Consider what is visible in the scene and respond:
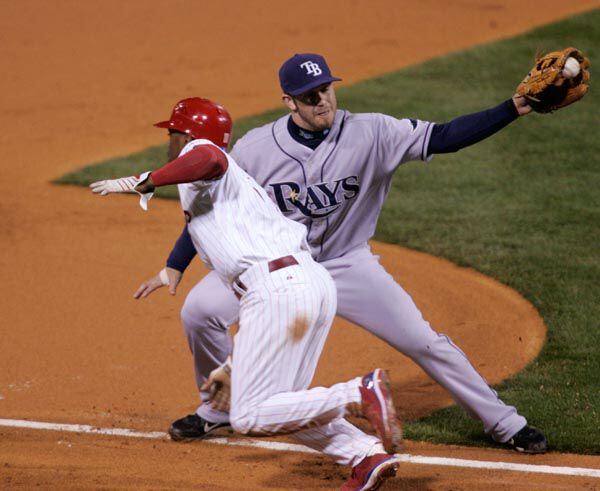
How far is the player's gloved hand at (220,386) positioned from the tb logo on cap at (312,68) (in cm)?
139

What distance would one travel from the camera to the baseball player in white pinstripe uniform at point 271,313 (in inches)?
183

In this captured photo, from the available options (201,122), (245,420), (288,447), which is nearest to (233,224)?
(201,122)

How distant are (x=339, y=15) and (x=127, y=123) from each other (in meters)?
5.02

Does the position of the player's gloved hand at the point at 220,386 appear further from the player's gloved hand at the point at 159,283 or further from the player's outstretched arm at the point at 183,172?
the player's outstretched arm at the point at 183,172

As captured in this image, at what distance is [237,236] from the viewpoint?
479 centimetres

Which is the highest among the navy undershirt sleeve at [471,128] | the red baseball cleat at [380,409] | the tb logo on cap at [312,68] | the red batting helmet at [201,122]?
the tb logo on cap at [312,68]

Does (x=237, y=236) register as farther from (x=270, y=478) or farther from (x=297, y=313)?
(x=270, y=478)

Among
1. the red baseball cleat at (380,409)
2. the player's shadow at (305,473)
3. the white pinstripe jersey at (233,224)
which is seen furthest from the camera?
the player's shadow at (305,473)

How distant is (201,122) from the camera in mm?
5074

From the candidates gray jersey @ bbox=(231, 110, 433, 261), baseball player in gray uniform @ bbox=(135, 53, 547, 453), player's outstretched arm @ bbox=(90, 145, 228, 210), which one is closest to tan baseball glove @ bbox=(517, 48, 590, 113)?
baseball player in gray uniform @ bbox=(135, 53, 547, 453)

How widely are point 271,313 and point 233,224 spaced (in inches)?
16.3

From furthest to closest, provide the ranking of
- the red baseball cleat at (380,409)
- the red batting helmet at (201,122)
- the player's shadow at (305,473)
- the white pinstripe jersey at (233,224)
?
the player's shadow at (305,473)
the red batting helmet at (201,122)
the white pinstripe jersey at (233,224)
the red baseball cleat at (380,409)

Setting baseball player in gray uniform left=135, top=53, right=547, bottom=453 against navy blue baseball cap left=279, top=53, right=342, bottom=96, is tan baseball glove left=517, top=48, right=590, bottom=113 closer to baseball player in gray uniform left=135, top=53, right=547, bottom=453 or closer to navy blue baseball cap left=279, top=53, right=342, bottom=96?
baseball player in gray uniform left=135, top=53, right=547, bottom=453

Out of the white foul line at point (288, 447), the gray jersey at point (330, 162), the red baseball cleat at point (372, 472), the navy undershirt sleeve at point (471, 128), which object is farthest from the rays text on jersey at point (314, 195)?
the red baseball cleat at point (372, 472)
